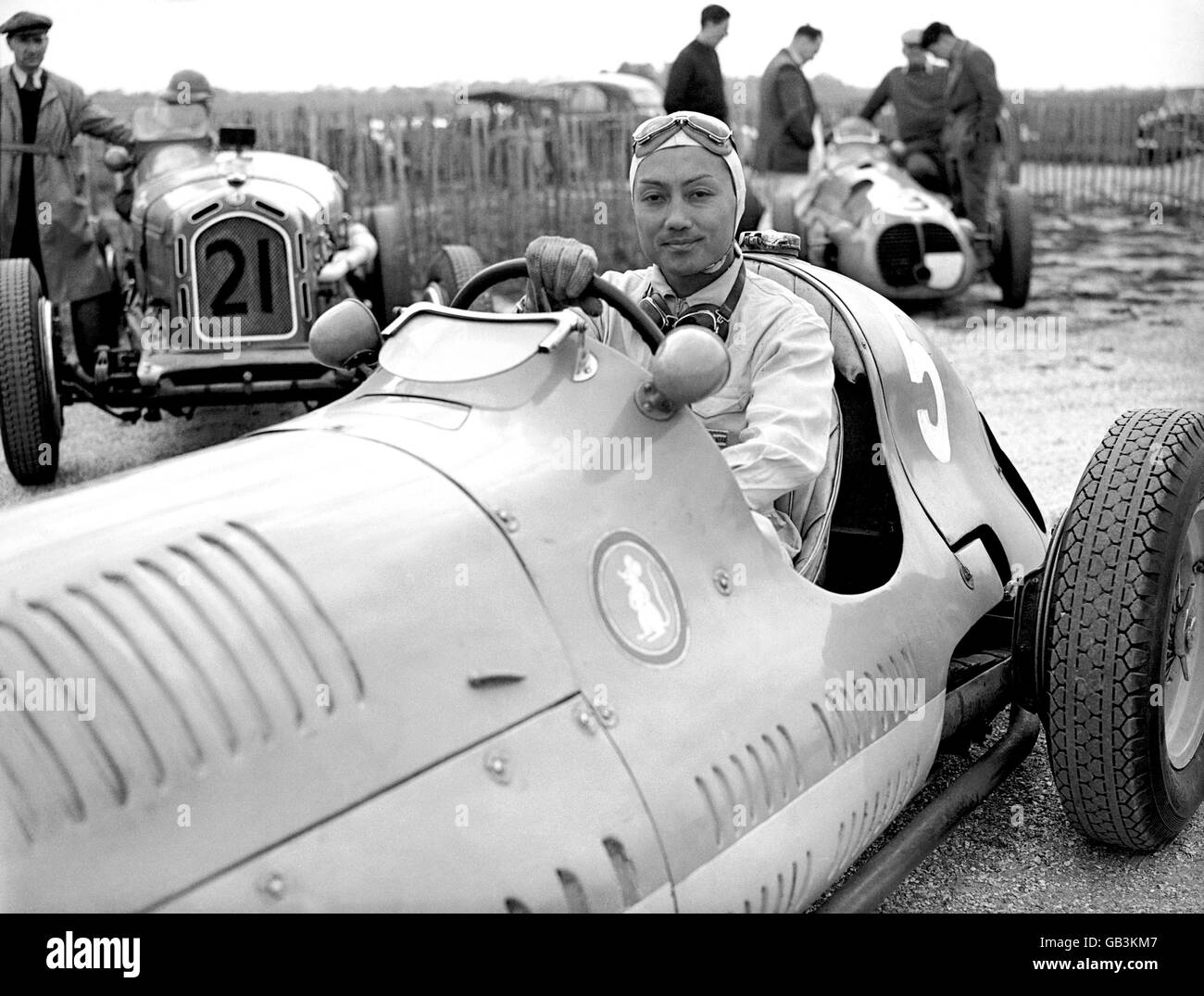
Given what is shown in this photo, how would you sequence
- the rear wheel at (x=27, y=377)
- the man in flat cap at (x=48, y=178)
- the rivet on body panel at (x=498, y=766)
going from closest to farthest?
the rivet on body panel at (x=498, y=766) → the rear wheel at (x=27, y=377) → the man in flat cap at (x=48, y=178)

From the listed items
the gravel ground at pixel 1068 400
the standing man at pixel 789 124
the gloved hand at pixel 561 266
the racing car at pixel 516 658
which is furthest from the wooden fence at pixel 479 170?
the racing car at pixel 516 658

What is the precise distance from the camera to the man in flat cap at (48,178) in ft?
23.1

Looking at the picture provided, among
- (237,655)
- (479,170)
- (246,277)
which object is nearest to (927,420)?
(237,655)

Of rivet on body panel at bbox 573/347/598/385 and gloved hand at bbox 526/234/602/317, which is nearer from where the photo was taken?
rivet on body panel at bbox 573/347/598/385

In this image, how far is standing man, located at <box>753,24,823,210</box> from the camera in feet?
33.3

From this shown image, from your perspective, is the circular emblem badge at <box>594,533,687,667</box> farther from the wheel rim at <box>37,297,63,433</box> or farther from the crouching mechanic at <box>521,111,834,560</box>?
the wheel rim at <box>37,297,63,433</box>

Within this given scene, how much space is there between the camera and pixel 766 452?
2.71 m

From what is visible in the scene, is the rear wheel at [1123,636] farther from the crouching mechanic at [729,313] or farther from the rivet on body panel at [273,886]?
the rivet on body panel at [273,886]

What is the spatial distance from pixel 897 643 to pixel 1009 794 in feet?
3.00

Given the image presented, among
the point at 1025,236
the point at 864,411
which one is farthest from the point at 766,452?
the point at 1025,236

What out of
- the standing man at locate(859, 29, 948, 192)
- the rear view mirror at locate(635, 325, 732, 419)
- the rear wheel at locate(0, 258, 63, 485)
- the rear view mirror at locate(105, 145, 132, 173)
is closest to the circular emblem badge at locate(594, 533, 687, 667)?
the rear view mirror at locate(635, 325, 732, 419)

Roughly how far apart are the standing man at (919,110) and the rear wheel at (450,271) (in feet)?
17.1

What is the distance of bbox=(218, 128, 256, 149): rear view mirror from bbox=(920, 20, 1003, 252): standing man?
5.92 meters
